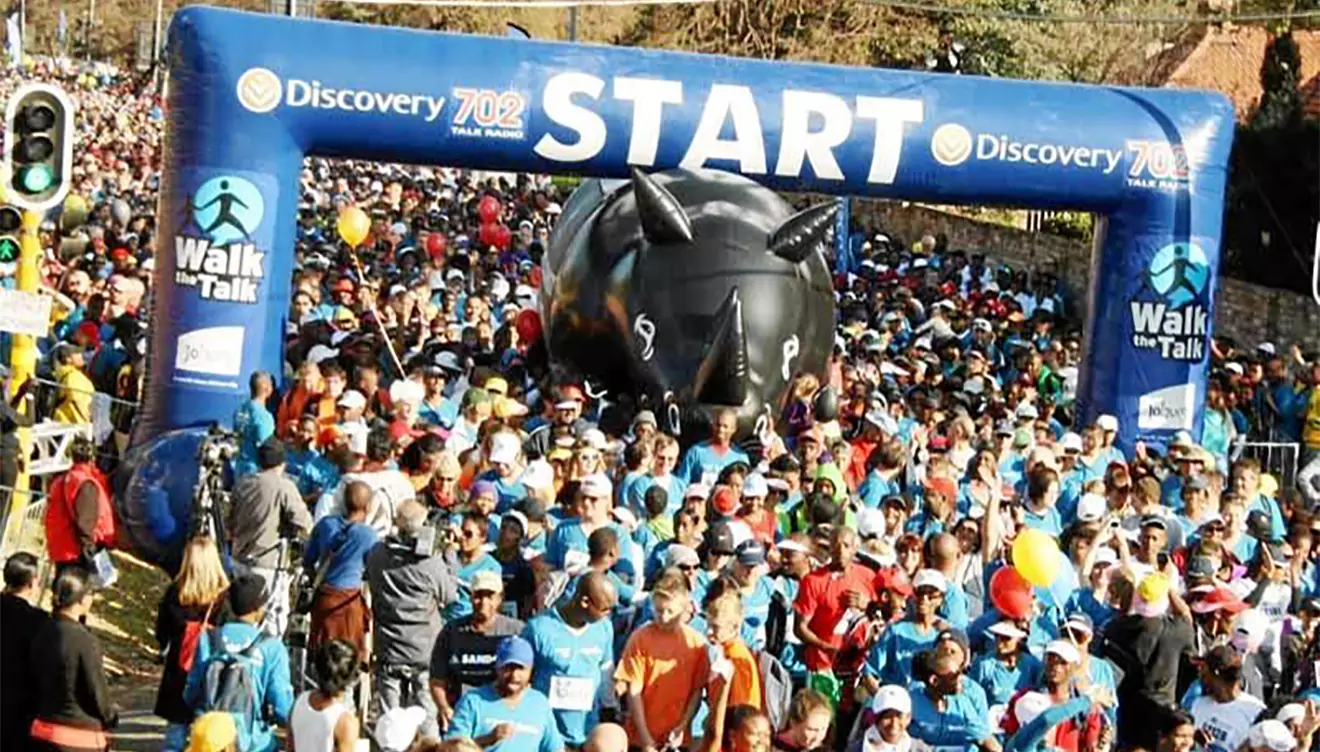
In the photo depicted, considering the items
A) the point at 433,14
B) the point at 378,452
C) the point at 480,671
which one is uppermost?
the point at 433,14

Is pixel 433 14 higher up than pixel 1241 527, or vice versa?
pixel 433 14

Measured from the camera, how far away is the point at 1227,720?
33.2ft

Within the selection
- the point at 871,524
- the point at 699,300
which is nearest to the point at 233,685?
the point at 871,524

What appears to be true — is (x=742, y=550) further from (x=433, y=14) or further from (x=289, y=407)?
(x=433, y=14)

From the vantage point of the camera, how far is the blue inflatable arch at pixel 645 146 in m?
16.1

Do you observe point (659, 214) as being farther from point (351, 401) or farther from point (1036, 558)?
point (1036, 558)

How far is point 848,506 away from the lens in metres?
13.5

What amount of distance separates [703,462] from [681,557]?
11.7ft

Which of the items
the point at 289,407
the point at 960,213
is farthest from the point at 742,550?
the point at 960,213

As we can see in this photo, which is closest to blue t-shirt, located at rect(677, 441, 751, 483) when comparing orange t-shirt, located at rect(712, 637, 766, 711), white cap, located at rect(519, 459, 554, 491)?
white cap, located at rect(519, 459, 554, 491)

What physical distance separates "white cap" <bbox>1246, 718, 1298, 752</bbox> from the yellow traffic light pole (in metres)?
7.47

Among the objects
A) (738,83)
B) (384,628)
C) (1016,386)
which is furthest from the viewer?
(1016,386)

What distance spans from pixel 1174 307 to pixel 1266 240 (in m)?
12.9

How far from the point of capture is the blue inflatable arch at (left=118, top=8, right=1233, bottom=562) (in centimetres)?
1611
